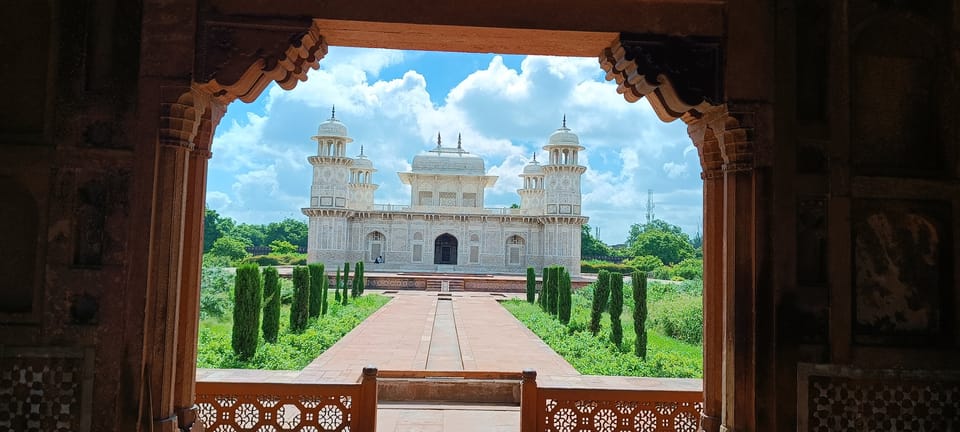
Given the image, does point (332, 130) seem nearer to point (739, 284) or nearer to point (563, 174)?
point (563, 174)

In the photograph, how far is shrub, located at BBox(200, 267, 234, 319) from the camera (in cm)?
1325

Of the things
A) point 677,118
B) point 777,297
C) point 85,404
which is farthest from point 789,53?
point 85,404

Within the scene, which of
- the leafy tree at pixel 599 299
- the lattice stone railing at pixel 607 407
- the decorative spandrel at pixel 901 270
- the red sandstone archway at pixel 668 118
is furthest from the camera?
the leafy tree at pixel 599 299

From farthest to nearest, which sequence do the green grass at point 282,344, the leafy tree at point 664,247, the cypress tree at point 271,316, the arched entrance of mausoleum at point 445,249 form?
the leafy tree at point 664,247 < the arched entrance of mausoleum at point 445,249 < the cypress tree at point 271,316 < the green grass at point 282,344

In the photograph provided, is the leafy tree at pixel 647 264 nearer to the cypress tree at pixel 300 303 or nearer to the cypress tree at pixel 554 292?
the cypress tree at pixel 554 292

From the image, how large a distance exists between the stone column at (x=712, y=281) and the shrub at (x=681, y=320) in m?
8.49

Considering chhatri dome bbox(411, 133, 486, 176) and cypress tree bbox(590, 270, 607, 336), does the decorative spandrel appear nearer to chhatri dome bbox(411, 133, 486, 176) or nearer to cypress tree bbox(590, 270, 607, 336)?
cypress tree bbox(590, 270, 607, 336)

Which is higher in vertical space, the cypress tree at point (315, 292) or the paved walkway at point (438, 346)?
the cypress tree at point (315, 292)

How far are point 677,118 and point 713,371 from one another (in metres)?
1.42

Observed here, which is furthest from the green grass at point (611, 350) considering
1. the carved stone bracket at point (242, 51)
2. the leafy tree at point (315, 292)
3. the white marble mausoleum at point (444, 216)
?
the white marble mausoleum at point (444, 216)

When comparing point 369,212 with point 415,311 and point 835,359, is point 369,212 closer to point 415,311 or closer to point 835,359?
point 415,311

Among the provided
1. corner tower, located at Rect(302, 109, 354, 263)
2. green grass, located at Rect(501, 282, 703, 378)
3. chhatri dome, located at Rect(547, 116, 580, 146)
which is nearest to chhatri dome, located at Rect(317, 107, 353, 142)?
corner tower, located at Rect(302, 109, 354, 263)

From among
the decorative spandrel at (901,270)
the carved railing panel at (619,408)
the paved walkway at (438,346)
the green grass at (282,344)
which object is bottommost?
the green grass at (282,344)

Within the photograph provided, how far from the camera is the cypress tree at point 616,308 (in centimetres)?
1029
